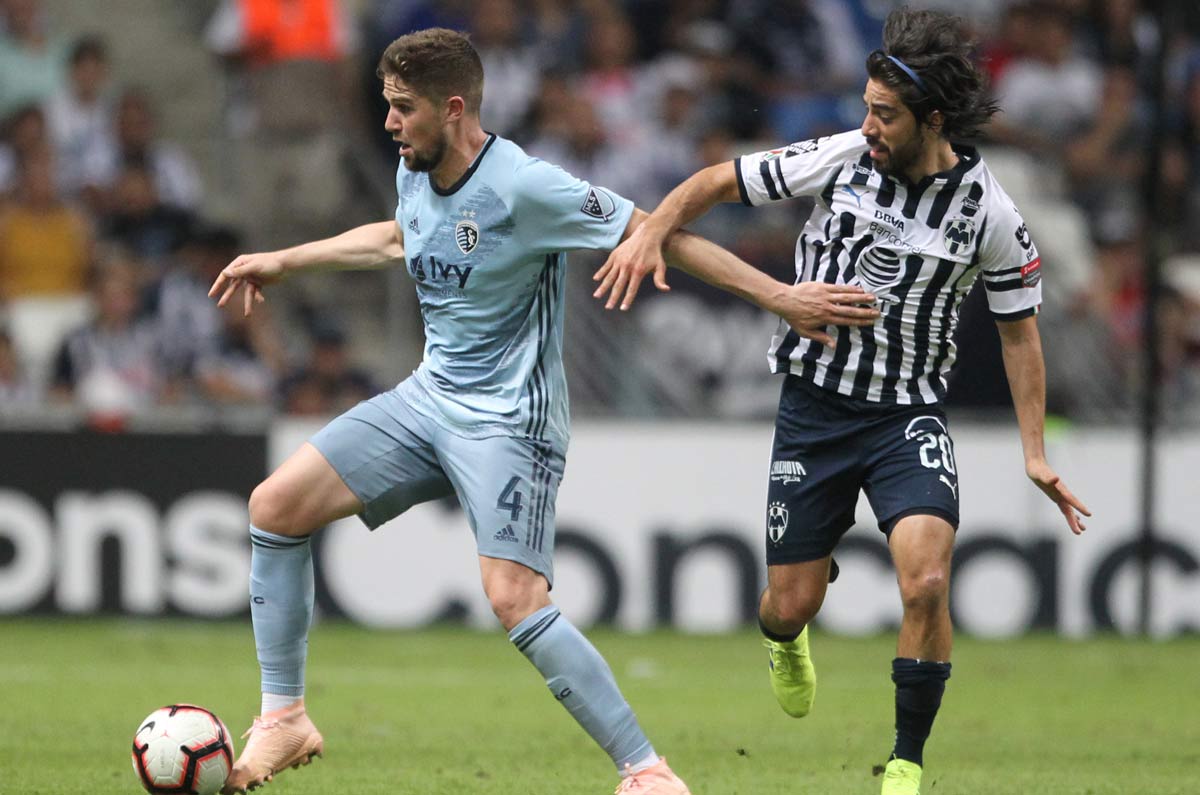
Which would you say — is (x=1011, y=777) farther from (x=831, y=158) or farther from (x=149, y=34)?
(x=149, y=34)

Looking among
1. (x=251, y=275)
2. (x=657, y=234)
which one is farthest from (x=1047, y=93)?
(x=251, y=275)

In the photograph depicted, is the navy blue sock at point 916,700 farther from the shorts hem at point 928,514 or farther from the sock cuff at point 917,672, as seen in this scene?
the shorts hem at point 928,514

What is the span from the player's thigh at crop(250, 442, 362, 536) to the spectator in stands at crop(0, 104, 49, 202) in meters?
8.98

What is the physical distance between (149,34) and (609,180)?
5052mm

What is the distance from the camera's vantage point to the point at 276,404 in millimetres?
12844

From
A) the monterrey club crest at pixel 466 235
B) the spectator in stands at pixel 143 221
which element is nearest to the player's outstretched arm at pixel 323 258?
the monterrey club crest at pixel 466 235

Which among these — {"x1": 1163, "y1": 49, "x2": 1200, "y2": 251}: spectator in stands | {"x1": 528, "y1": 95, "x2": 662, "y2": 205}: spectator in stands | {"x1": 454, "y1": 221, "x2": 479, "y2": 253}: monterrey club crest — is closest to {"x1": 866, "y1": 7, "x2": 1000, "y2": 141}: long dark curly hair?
{"x1": 454, "y1": 221, "x2": 479, "y2": 253}: monterrey club crest

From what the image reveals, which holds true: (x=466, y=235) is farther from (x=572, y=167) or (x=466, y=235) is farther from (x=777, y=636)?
(x=572, y=167)

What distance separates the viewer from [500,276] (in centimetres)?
602

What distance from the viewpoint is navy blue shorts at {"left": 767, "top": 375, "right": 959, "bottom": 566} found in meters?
6.20

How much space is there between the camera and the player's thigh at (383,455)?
6.11 m

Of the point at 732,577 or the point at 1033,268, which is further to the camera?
the point at 732,577

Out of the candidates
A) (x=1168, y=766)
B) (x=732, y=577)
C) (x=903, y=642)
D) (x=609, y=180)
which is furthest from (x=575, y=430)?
(x=903, y=642)

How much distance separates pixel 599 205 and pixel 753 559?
6.49 m
